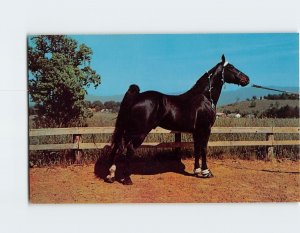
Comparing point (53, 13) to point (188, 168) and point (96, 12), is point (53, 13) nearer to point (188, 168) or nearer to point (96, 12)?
point (96, 12)

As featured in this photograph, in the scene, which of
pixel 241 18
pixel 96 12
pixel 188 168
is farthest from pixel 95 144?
pixel 241 18

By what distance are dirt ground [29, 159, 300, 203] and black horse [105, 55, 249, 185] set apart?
0.11m

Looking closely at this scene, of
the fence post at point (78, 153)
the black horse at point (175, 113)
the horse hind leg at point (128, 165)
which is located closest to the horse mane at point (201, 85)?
the black horse at point (175, 113)

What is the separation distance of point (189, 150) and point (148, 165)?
44cm

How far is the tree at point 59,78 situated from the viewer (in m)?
4.42

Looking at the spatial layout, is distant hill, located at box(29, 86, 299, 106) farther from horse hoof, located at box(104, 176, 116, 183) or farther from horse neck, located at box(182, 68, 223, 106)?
horse hoof, located at box(104, 176, 116, 183)

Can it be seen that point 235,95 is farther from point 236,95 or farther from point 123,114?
point 123,114

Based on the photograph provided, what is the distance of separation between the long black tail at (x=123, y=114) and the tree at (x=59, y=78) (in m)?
0.32

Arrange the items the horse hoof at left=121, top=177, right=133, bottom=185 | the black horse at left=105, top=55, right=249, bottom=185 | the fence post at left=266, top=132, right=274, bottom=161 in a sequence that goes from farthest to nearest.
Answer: the fence post at left=266, top=132, right=274, bottom=161
the horse hoof at left=121, top=177, right=133, bottom=185
the black horse at left=105, top=55, right=249, bottom=185

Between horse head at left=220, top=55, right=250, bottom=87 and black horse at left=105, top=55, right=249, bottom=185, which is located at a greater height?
horse head at left=220, top=55, right=250, bottom=87

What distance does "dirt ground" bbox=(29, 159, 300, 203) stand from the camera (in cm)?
445

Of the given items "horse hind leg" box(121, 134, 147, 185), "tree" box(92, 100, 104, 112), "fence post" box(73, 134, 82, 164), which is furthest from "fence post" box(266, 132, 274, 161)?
"fence post" box(73, 134, 82, 164)

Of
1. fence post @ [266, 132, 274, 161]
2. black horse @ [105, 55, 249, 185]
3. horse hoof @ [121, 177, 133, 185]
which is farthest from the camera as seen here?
fence post @ [266, 132, 274, 161]

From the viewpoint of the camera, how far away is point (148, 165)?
15.0 ft
